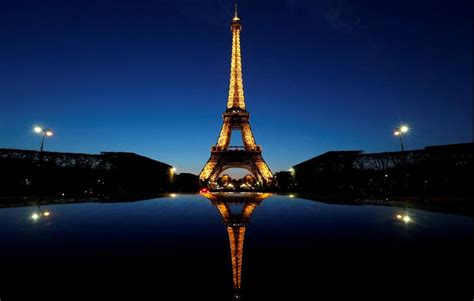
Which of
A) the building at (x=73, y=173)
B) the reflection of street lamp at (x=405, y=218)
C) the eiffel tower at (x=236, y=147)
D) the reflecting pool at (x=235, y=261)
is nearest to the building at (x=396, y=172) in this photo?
the reflection of street lamp at (x=405, y=218)

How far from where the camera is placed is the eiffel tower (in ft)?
157

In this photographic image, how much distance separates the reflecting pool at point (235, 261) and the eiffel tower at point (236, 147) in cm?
3947

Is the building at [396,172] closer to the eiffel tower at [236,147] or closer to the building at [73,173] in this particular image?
the eiffel tower at [236,147]

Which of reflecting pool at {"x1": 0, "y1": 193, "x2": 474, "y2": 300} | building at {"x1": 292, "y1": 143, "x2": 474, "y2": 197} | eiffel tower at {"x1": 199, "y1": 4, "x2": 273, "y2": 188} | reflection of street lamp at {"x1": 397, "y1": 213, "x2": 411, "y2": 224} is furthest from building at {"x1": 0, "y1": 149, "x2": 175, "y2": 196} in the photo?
building at {"x1": 292, "y1": 143, "x2": 474, "y2": 197}

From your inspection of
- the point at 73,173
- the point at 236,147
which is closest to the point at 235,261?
the point at 73,173

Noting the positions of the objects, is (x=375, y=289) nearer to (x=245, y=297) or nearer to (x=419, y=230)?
(x=245, y=297)

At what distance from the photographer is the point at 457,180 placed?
23078mm

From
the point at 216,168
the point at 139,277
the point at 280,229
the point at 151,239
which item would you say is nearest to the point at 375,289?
the point at 139,277

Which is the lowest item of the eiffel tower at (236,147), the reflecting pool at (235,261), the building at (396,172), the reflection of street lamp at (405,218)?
the reflecting pool at (235,261)

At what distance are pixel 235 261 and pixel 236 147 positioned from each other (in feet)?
152

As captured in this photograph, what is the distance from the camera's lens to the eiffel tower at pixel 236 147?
4778cm

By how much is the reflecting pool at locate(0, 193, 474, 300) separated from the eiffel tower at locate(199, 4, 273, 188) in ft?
129

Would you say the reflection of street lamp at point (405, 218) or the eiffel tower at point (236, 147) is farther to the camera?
the eiffel tower at point (236, 147)

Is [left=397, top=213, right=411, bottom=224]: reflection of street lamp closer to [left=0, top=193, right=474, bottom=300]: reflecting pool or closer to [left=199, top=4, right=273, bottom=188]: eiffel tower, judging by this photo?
[left=0, top=193, right=474, bottom=300]: reflecting pool
